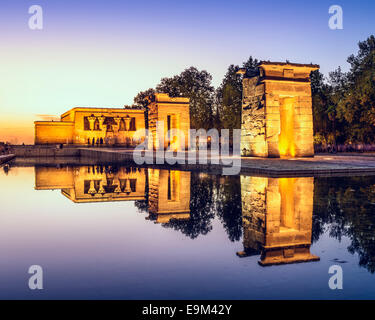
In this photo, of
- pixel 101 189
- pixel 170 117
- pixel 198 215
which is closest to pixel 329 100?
pixel 170 117

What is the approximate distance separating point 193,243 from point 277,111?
553 inches

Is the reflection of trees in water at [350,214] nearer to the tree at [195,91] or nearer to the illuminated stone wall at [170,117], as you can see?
the illuminated stone wall at [170,117]

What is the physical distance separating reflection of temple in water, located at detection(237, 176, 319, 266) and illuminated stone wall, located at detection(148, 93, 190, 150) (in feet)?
68.1

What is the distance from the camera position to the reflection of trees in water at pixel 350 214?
161 inches

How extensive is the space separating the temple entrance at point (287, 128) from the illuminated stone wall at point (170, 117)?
11991mm

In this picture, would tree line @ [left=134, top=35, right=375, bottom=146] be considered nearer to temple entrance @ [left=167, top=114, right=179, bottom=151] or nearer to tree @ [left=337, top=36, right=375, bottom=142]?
tree @ [left=337, top=36, right=375, bottom=142]

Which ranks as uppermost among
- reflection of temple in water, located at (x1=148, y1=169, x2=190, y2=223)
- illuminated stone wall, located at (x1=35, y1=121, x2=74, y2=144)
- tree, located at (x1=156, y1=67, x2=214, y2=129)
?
tree, located at (x1=156, y1=67, x2=214, y2=129)

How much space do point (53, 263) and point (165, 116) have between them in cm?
2679

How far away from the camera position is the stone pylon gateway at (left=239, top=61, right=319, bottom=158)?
1730cm

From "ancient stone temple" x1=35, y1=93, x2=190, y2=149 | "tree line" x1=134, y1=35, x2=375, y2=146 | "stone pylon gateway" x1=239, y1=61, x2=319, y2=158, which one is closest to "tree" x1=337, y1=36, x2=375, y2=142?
"tree line" x1=134, y1=35, x2=375, y2=146

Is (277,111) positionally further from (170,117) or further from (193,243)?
(170,117)

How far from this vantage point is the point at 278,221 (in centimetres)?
534
